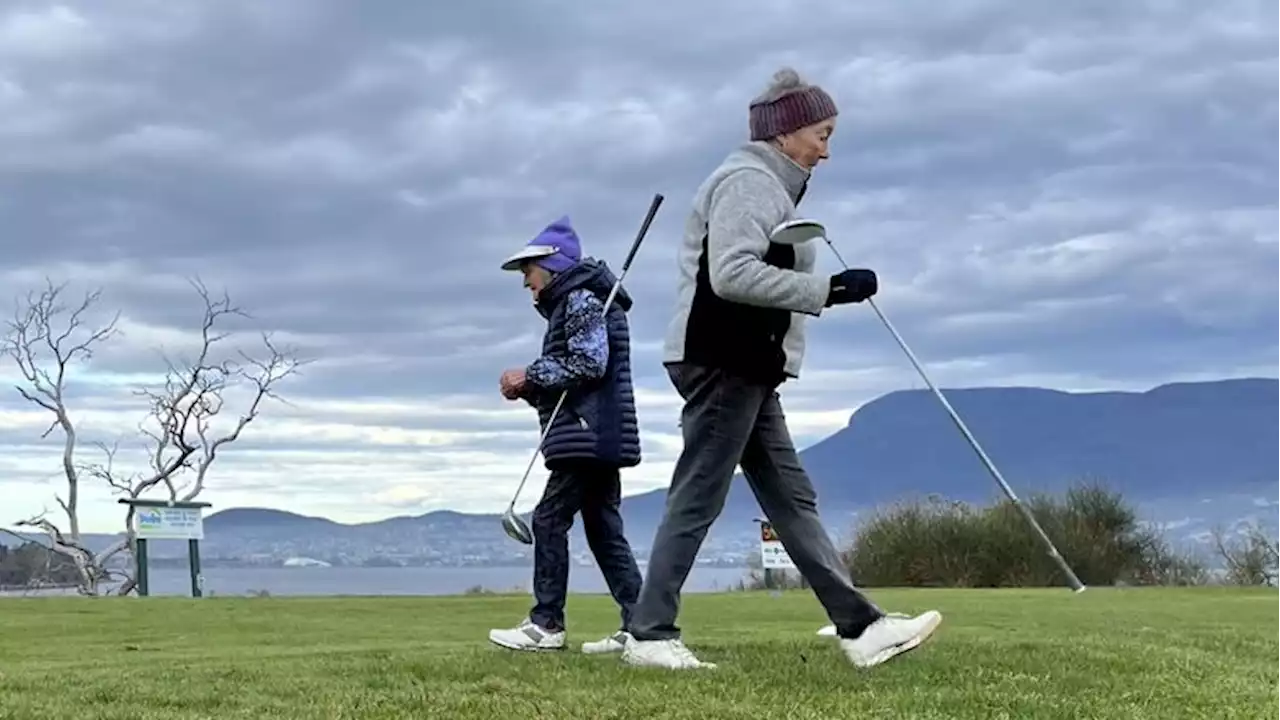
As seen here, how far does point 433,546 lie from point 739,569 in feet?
53.2

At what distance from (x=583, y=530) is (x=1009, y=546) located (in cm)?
1795

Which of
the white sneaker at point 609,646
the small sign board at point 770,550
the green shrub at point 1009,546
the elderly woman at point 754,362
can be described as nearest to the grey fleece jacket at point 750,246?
the elderly woman at point 754,362

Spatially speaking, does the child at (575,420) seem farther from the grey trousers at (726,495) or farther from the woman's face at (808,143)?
the woman's face at (808,143)

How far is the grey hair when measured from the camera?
18.8 feet

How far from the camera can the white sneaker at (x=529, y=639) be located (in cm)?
654

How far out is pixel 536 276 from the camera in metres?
6.79

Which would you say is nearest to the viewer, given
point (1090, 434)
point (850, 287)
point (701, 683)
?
point (701, 683)

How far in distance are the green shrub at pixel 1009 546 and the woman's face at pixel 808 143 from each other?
18.3m

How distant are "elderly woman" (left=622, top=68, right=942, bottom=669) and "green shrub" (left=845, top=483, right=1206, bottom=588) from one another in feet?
59.6

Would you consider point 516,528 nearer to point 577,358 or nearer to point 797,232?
point 577,358

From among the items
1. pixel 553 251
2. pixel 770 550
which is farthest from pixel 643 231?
pixel 770 550

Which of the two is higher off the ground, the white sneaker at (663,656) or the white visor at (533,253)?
the white visor at (533,253)

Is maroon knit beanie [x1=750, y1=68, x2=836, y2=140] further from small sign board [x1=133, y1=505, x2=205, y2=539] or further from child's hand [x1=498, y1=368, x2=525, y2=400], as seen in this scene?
small sign board [x1=133, y1=505, x2=205, y2=539]

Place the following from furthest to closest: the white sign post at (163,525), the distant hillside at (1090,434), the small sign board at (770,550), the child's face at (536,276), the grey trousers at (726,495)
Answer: the distant hillside at (1090,434)
the white sign post at (163,525)
the small sign board at (770,550)
the child's face at (536,276)
the grey trousers at (726,495)
